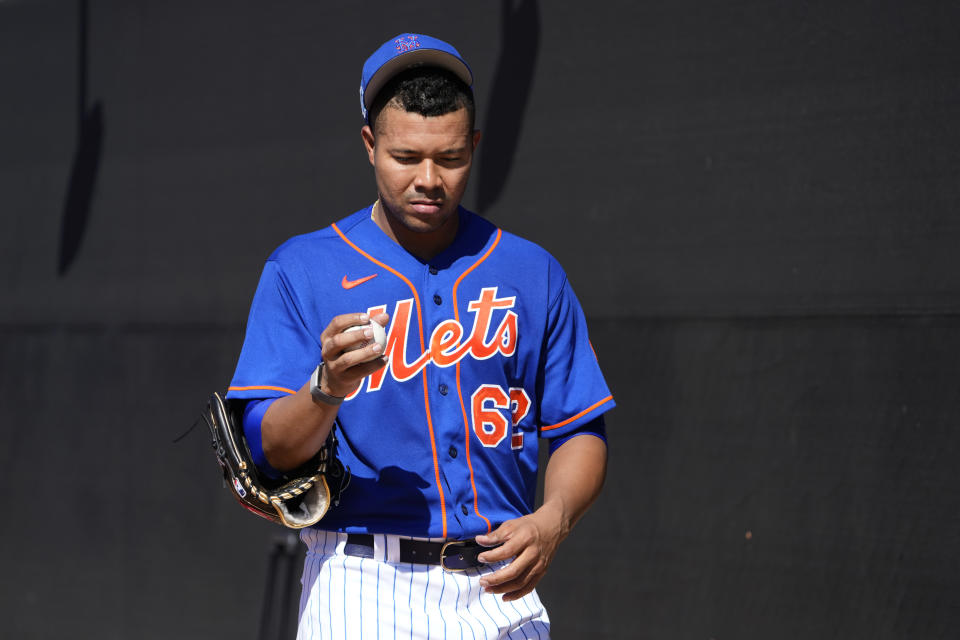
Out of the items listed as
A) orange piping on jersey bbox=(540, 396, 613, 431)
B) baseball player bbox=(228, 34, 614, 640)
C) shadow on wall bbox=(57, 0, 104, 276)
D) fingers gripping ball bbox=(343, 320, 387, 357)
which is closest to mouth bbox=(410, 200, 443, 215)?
baseball player bbox=(228, 34, 614, 640)

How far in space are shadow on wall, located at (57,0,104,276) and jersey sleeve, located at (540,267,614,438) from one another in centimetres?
341

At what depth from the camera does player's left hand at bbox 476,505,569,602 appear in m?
→ 1.58

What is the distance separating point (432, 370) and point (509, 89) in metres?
1.95

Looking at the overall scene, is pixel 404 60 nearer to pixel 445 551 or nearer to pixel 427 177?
pixel 427 177

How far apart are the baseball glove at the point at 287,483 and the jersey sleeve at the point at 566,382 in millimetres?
400

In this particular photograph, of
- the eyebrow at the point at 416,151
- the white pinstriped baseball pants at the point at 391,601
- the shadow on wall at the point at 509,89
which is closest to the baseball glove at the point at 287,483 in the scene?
the white pinstriped baseball pants at the point at 391,601

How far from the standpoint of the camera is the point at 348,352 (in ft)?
4.75

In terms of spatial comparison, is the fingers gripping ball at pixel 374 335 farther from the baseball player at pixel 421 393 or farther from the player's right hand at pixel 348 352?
the baseball player at pixel 421 393

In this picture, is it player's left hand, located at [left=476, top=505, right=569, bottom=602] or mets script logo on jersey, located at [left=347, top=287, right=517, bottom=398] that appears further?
mets script logo on jersey, located at [left=347, top=287, right=517, bottom=398]

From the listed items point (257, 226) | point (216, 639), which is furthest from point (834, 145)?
point (216, 639)

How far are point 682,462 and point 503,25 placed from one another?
159 centimetres

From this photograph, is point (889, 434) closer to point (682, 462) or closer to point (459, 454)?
point (682, 462)

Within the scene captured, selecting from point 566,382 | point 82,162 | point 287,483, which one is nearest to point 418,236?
point 566,382

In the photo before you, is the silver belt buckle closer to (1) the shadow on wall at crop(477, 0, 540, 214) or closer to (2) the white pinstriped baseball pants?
(2) the white pinstriped baseball pants
